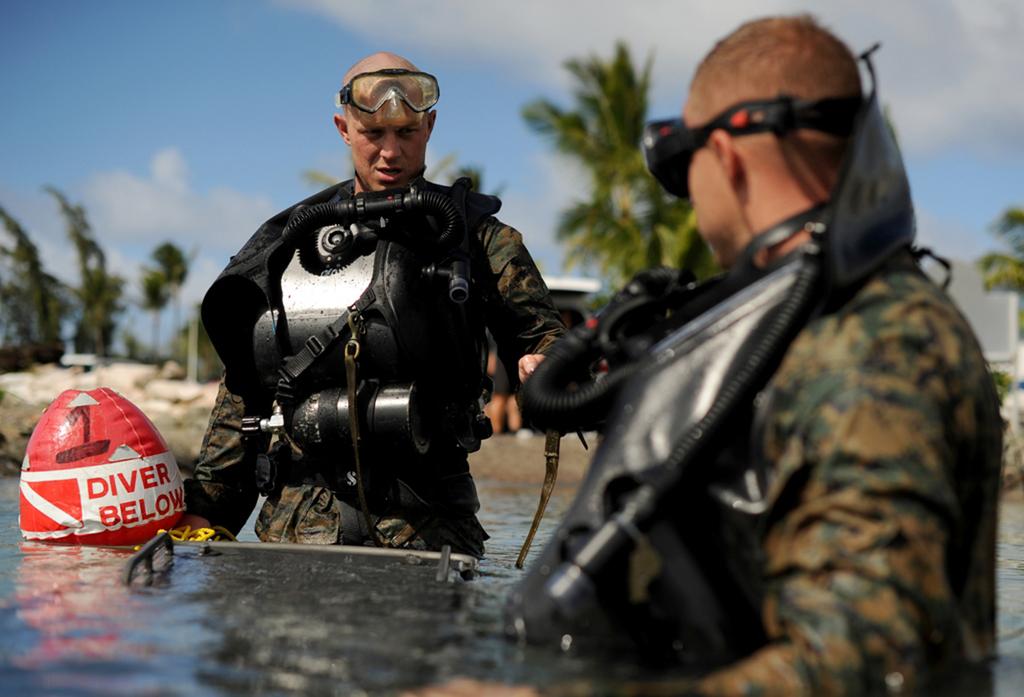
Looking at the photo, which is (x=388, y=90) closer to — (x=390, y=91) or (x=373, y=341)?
(x=390, y=91)

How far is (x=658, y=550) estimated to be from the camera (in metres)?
2.23

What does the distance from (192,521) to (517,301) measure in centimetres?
148

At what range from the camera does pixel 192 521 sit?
14.5 ft

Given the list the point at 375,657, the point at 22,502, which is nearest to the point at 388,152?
the point at 22,502

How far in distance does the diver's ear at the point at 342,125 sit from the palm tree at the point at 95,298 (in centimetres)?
3912

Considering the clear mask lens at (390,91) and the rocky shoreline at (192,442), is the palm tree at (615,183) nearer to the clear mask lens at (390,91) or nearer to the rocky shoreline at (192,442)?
the rocky shoreline at (192,442)

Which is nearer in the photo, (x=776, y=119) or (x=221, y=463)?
(x=776, y=119)

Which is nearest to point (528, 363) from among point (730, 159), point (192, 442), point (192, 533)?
point (192, 533)

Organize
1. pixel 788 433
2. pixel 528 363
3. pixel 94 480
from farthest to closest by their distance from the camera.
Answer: pixel 94 480, pixel 528 363, pixel 788 433

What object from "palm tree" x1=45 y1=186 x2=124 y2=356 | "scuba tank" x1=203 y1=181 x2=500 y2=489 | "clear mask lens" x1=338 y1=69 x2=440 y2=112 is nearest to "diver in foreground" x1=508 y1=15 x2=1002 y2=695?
"scuba tank" x1=203 y1=181 x2=500 y2=489

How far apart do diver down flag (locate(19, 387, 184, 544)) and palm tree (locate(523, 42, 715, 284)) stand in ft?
81.4

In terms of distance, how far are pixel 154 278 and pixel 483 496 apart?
6506cm

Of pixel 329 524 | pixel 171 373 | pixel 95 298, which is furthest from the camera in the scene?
pixel 95 298

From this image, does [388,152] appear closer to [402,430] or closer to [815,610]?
[402,430]
